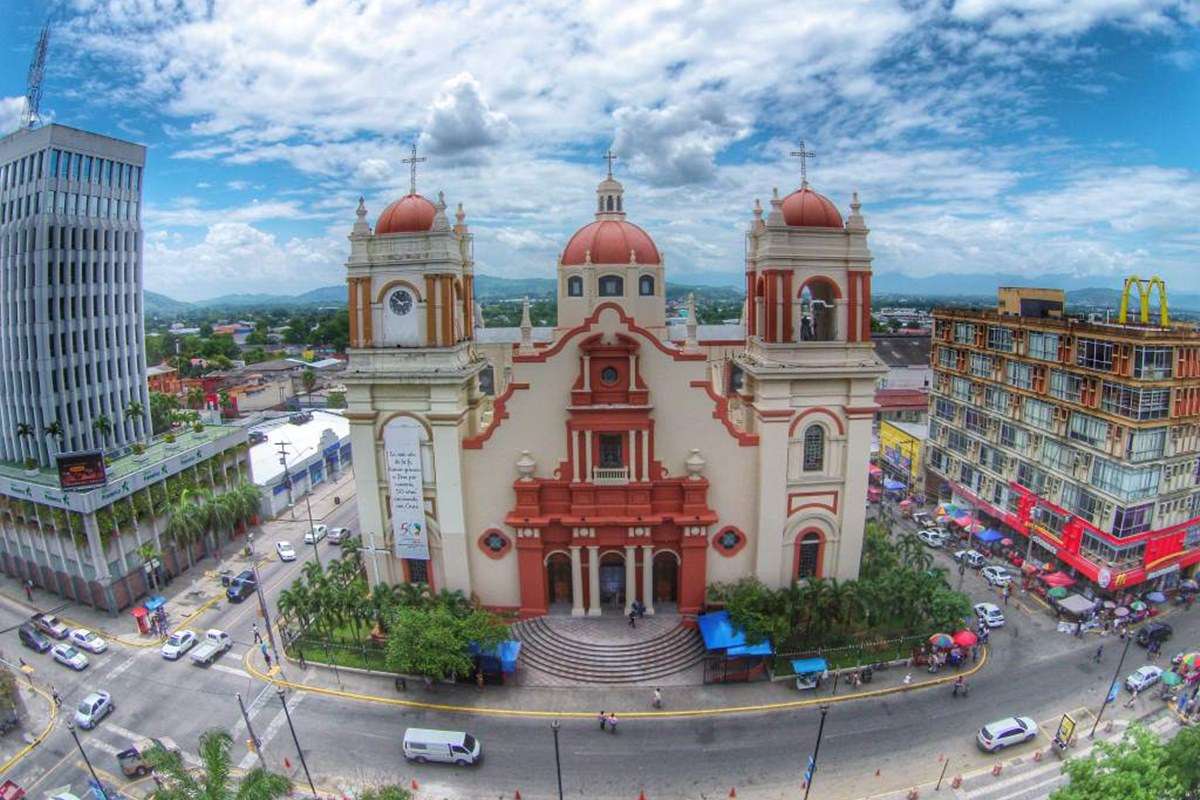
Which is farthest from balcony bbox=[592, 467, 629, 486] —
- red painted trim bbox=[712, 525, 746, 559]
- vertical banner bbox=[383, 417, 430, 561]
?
vertical banner bbox=[383, 417, 430, 561]

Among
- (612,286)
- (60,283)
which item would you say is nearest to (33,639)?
(60,283)

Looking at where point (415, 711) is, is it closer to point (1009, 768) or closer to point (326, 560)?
point (326, 560)

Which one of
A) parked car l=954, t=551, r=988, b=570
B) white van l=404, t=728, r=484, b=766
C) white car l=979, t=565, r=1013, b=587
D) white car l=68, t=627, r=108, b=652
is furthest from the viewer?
parked car l=954, t=551, r=988, b=570

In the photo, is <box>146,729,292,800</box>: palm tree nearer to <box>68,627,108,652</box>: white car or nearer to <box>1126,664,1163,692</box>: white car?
<box>68,627,108,652</box>: white car

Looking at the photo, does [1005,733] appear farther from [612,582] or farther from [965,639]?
[612,582]

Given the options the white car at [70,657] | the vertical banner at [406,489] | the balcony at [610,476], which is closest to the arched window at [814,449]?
the balcony at [610,476]

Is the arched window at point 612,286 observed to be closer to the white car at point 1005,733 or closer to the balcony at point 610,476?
the balcony at point 610,476
